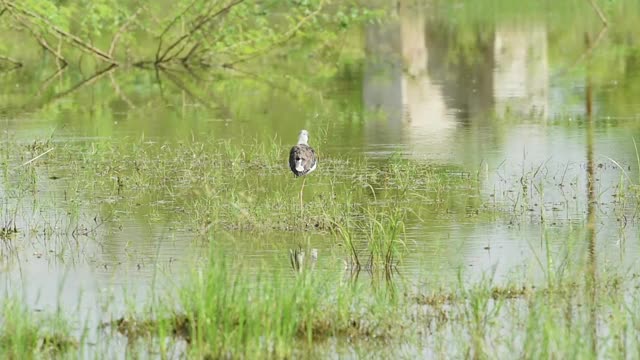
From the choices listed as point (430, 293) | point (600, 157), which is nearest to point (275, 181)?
point (600, 157)

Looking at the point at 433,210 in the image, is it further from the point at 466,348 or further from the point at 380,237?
the point at 466,348

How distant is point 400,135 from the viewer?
17797 mm

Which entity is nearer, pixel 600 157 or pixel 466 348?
pixel 466 348

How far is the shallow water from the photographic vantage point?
33.3 ft

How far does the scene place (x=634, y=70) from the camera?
82.6 feet

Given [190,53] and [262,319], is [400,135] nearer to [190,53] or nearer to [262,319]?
[262,319]

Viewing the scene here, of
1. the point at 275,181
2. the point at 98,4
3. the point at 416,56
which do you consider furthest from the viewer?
the point at 416,56

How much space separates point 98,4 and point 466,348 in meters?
20.4

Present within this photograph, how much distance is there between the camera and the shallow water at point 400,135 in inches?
400

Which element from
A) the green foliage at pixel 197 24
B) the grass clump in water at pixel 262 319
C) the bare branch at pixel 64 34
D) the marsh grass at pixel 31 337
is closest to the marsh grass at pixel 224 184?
the grass clump in water at pixel 262 319

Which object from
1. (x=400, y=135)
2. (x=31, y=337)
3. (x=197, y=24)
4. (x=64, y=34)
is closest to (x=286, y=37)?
(x=197, y=24)

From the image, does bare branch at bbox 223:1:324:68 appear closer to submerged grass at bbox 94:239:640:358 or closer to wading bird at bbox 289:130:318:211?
wading bird at bbox 289:130:318:211

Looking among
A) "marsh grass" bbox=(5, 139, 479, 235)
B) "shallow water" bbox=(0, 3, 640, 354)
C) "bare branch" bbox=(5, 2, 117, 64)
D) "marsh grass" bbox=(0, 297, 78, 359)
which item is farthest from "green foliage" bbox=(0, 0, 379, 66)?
"marsh grass" bbox=(0, 297, 78, 359)

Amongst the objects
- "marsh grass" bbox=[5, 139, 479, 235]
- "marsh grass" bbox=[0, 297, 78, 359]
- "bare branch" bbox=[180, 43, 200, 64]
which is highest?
"bare branch" bbox=[180, 43, 200, 64]
